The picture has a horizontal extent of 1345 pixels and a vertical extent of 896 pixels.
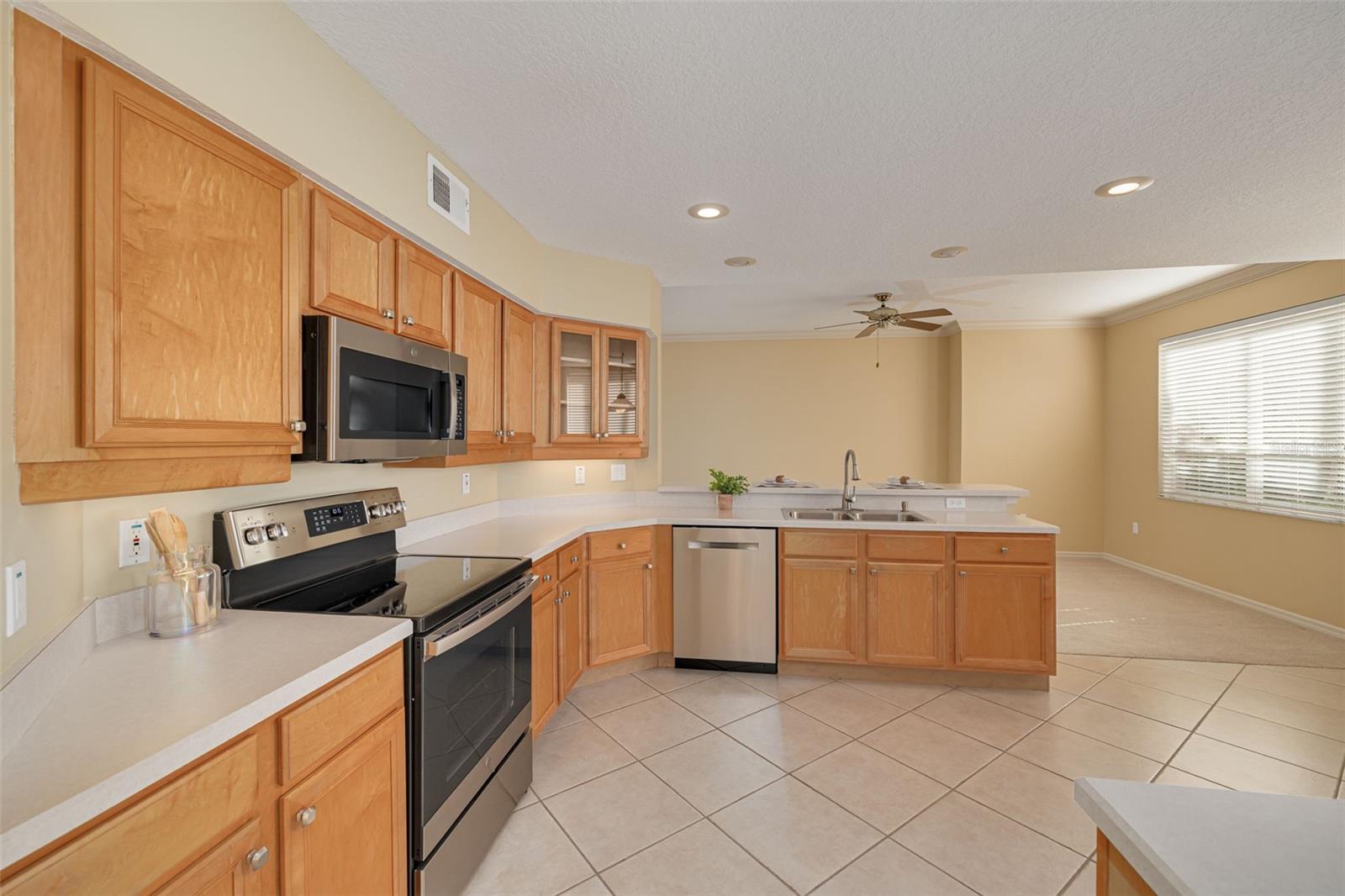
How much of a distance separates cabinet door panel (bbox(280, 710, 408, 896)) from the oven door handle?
0.17m

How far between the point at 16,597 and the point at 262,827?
0.60 meters

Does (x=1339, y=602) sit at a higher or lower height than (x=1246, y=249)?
lower

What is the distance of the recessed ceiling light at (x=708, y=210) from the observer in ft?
9.21

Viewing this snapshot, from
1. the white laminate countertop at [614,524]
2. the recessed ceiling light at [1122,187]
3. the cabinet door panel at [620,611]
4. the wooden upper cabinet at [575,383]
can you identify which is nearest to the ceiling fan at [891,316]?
the white laminate countertop at [614,524]

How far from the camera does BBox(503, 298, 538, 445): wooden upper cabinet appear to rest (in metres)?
2.91

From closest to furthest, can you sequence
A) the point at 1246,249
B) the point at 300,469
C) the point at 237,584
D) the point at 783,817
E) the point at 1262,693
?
the point at 237,584 < the point at 300,469 < the point at 783,817 < the point at 1262,693 < the point at 1246,249

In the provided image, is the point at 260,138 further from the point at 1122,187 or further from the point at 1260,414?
the point at 1260,414

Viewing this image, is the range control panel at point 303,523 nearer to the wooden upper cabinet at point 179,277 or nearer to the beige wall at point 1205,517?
the wooden upper cabinet at point 179,277

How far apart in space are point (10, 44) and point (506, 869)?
7.41ft

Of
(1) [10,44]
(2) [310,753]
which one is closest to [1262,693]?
(2) [310,753]

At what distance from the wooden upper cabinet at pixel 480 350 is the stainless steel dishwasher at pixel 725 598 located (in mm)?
1291

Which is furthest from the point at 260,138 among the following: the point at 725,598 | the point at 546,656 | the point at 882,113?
the point at 725,598

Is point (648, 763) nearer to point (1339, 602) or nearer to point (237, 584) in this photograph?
point (237, 584)

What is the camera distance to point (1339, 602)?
13.0ft
